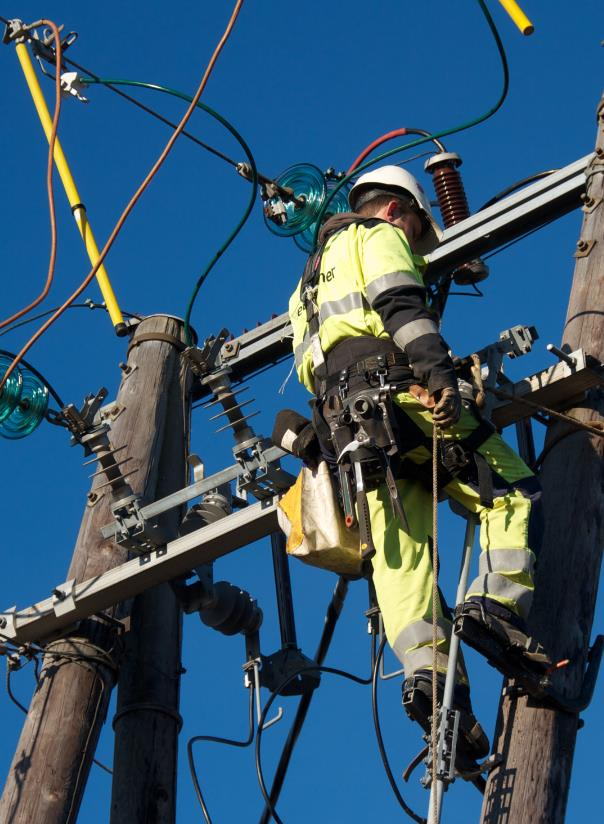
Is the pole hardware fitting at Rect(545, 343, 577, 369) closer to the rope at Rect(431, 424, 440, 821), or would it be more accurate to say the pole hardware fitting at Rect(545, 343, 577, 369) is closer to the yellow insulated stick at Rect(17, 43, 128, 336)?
the rope at Rect(431, 424, 440, 821)

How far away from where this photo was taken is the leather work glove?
19.0 ft

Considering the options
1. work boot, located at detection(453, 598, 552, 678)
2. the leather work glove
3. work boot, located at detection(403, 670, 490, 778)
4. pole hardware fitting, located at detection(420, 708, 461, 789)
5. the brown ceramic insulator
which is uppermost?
the brown ceramic insulator

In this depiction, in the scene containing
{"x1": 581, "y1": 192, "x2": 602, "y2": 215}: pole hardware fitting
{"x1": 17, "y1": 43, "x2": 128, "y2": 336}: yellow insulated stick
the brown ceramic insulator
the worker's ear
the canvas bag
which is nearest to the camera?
the canvas bag

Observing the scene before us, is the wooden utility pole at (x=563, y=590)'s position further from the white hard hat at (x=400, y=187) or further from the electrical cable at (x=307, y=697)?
the electrical cable at (x=307, y=697)

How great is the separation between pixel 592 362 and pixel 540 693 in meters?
1.37

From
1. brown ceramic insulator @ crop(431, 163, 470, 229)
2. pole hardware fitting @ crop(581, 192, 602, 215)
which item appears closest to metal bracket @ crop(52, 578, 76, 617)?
brown ceramic insulator @ crop(431, 163, 470, 229)

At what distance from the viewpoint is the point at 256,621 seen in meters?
7.51

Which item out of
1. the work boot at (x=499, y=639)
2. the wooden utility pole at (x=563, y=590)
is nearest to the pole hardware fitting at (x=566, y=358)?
the wooden utility pole at (x=563, y=590)

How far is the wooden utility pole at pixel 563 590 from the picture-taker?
5.34 metres

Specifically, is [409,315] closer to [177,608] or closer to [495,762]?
[495,762]

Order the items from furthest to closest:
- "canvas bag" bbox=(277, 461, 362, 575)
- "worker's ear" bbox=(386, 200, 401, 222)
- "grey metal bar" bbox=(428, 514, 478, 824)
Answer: "worker's ear" bbox=(386, 200, 401, 222)
"canvas bag" bbox=(277, 461, 362, 575)
"grey metal bar" bbox=(428, 514, 478, 824)

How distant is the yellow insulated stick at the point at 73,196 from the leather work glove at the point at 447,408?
2.97 m

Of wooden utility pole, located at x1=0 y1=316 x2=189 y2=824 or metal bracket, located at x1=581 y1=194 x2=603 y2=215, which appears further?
metal bracket, located at x1=581 y1=194 x2=603 y2=215

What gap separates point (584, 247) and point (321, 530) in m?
1.65
